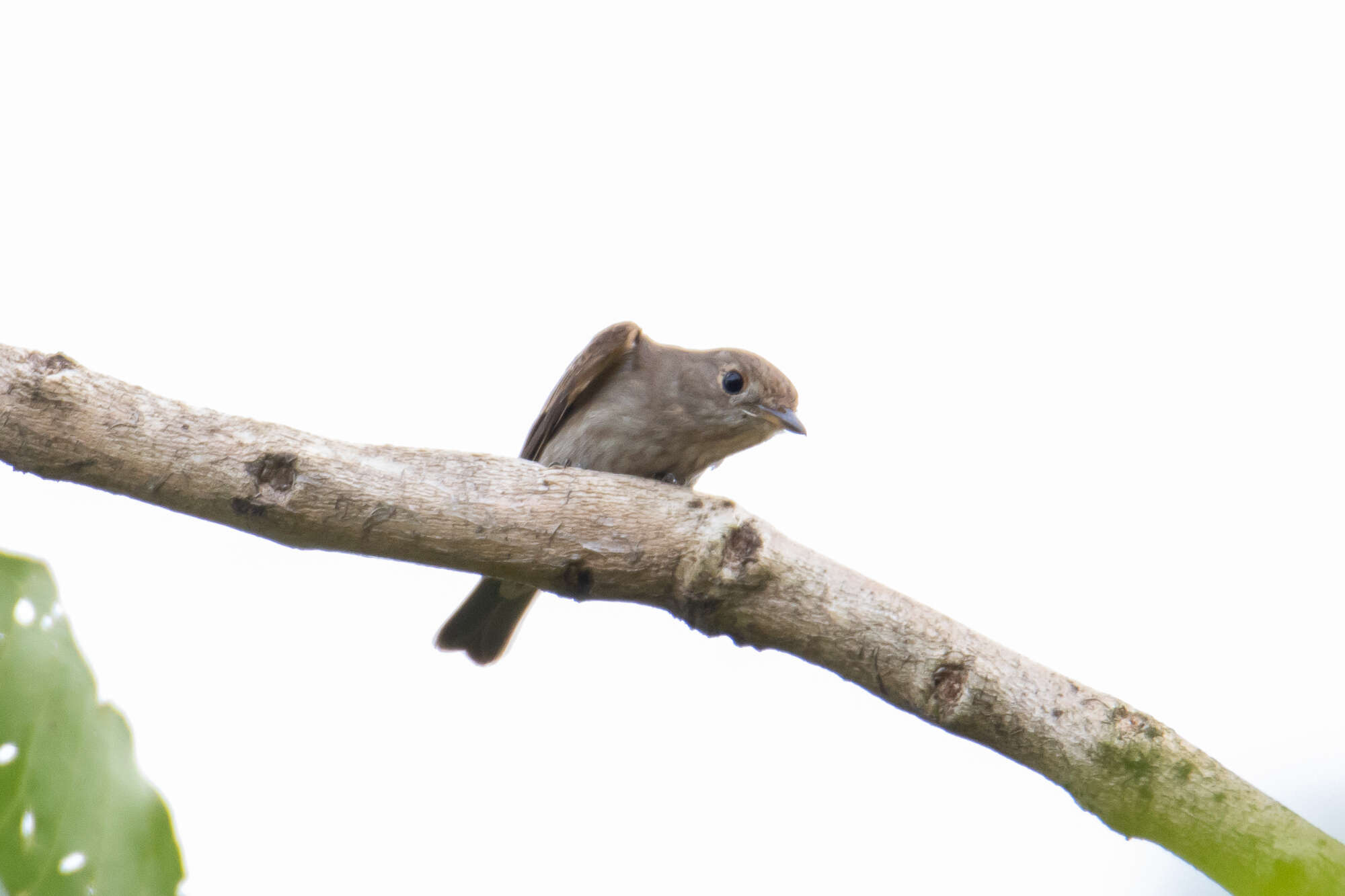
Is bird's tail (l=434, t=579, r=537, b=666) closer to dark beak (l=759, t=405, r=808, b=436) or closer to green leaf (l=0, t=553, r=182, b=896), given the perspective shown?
dark beak (l=759, t=405, r=808, b=436)

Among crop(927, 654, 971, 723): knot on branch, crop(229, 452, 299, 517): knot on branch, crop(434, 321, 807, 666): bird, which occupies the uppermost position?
crop(434, 321, 807, 666): bird

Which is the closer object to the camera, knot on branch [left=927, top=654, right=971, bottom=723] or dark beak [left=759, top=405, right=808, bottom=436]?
knot on branch [left=927, top=654, right=971, bottom=723]

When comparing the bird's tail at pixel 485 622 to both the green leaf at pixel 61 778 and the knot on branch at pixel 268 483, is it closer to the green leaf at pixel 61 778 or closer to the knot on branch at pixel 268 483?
the knot on branch at pixel 268 483

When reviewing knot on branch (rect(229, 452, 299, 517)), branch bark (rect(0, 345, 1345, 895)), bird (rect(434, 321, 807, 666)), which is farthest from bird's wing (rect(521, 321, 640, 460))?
knot on branch (rect(229, 452, 299, 517))

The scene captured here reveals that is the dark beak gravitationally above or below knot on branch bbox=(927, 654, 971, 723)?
above

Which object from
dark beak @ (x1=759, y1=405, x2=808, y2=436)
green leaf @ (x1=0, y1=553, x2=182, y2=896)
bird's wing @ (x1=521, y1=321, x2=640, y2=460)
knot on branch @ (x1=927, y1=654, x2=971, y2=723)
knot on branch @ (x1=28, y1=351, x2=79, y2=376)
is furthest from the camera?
bird's wing @ (x1=521, y1=321, x2=640, y2=460)

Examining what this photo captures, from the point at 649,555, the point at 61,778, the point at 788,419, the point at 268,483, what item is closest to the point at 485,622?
the point at 788,419

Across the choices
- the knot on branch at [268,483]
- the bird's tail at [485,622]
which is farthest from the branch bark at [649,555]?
the bird's tail at [485,622]

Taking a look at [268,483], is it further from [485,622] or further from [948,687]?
[485,622]

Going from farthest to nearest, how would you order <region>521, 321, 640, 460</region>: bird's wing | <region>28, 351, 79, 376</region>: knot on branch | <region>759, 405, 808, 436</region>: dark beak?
<region>521, 321, 640, 460</region>: bird's wing, <region>759, 405, 808, 436</region>: dark beak, <region>28, 351, 79, 376</region>: knot on branch
